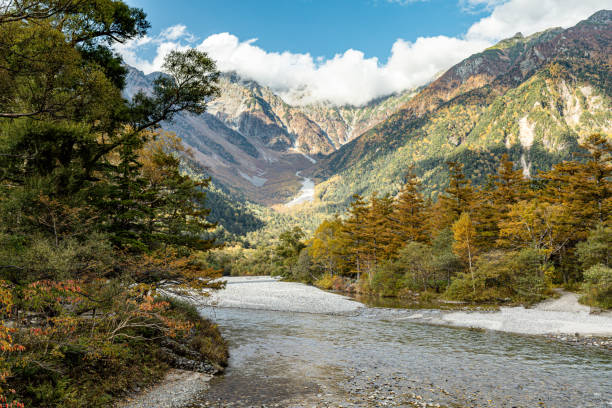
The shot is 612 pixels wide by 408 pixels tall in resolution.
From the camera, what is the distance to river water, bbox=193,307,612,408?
11469 mm

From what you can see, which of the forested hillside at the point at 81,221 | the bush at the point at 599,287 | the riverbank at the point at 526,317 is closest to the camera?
the forested hillside at the point at 81,221

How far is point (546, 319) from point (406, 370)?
1943 cm

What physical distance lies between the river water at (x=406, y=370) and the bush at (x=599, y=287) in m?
11.5

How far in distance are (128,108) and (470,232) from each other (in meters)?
37.5

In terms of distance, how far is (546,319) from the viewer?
87.7ft

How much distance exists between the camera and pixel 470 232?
39062mm

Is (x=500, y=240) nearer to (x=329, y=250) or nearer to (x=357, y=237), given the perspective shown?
(x=357, y=237)

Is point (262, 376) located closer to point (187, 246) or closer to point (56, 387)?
point (56, 387)

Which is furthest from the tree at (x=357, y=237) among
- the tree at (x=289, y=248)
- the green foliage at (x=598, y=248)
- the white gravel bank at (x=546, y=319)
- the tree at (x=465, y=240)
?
the tree at (x=289, y=248)

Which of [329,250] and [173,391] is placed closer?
[173,391]

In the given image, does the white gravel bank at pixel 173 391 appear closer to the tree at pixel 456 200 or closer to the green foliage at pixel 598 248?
the green foliage at pixel 598 248

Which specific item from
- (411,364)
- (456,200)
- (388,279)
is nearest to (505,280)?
(456,200)

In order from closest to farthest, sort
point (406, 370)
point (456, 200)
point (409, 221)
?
point (406, 370) < point (456, 200) < point (409, 221)

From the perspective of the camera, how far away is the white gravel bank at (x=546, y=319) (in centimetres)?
2305
